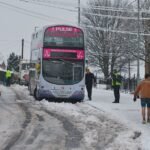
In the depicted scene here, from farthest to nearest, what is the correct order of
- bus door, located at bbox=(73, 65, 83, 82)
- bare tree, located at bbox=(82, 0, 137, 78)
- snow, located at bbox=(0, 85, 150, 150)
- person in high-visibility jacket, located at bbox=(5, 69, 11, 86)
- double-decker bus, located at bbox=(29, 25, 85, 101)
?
bare tree, located at bbox=(82, 0, 137, 78) < person in high-visibility jacket, located at bbox=(5, 69, 11, 86) < bus door, located at bbox=(73, 65, 83, 82) < double-decker bus, located at bbox=(29, 25, 85, 101) < snow, located at bbox=(0, 85, 150, 150)

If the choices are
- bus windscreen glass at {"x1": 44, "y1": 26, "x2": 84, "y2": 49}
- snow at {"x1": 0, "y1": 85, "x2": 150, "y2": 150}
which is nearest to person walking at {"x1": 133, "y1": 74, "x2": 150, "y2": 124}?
snow at {"x1": 0, "y1": 85, "x2": 150, "y2": 150}

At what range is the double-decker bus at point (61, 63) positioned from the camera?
28625 mm

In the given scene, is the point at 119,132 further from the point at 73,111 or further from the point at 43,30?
the point at 43,30

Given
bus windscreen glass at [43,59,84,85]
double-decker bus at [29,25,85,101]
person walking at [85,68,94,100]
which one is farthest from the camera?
person walking at [85,68,94,100]

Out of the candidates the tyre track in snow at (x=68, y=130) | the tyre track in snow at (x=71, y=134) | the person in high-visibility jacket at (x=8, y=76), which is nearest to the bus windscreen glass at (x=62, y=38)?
the tyre track in snow at (x=68, y=130)

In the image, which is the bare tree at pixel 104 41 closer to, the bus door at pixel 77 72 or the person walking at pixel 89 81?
the person walking at pixel 89 81

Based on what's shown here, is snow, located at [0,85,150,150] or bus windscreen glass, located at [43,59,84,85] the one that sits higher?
bus windscreen glass, located at [43,59,84,85]

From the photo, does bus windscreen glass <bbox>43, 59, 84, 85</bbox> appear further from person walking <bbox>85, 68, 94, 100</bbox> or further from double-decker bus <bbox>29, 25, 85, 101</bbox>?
person walking <bbox>85, 68, 94, 100</bbox>

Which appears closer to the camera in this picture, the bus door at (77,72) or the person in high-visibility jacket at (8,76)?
the bus door at (77,72)

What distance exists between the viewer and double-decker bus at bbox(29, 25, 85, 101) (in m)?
28.6

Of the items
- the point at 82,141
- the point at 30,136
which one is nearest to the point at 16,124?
the point at 30,136

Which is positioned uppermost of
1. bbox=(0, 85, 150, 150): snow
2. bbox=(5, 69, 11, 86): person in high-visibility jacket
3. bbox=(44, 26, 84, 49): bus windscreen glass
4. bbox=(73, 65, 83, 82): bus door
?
bbox=(44, 26, 84, 49): bus windscreen glass

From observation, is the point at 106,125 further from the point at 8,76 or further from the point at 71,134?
the point at 8,76

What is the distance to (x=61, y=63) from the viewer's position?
2892cm
